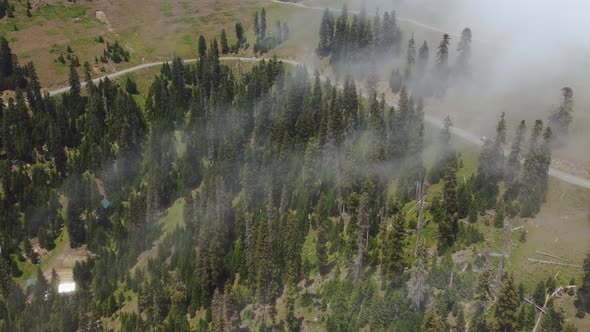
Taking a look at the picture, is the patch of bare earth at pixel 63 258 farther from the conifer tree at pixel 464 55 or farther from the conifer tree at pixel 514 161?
the conifer tree at pixel 464 55

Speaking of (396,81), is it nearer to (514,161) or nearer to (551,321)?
(514,161)

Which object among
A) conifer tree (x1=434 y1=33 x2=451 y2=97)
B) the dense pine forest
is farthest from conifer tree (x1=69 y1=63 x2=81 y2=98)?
conifer tree (x1=434 y1=33 x2=451 y2=97)

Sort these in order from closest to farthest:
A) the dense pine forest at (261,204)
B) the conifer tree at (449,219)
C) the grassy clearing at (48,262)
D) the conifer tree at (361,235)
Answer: the dense pine forest at (261,204) → the conifer tree at (449,219) → the conifer tree at (361,235) → the grassy clearing at (48,262)

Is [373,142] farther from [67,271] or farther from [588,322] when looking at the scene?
[67,271]

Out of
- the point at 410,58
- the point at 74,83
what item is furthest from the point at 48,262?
the point at 410,58

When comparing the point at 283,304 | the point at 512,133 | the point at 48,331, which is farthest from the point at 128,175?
the point at 512,133

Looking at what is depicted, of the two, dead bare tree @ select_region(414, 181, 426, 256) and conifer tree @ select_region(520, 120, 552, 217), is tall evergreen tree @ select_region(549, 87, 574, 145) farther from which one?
dead bare tree @ select_region(414, 181, 426, 256)

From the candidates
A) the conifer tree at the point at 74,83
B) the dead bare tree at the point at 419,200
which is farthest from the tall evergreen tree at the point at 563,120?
the conifer tree at the point at 74,83

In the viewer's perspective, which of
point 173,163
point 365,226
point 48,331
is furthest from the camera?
point 173,163
